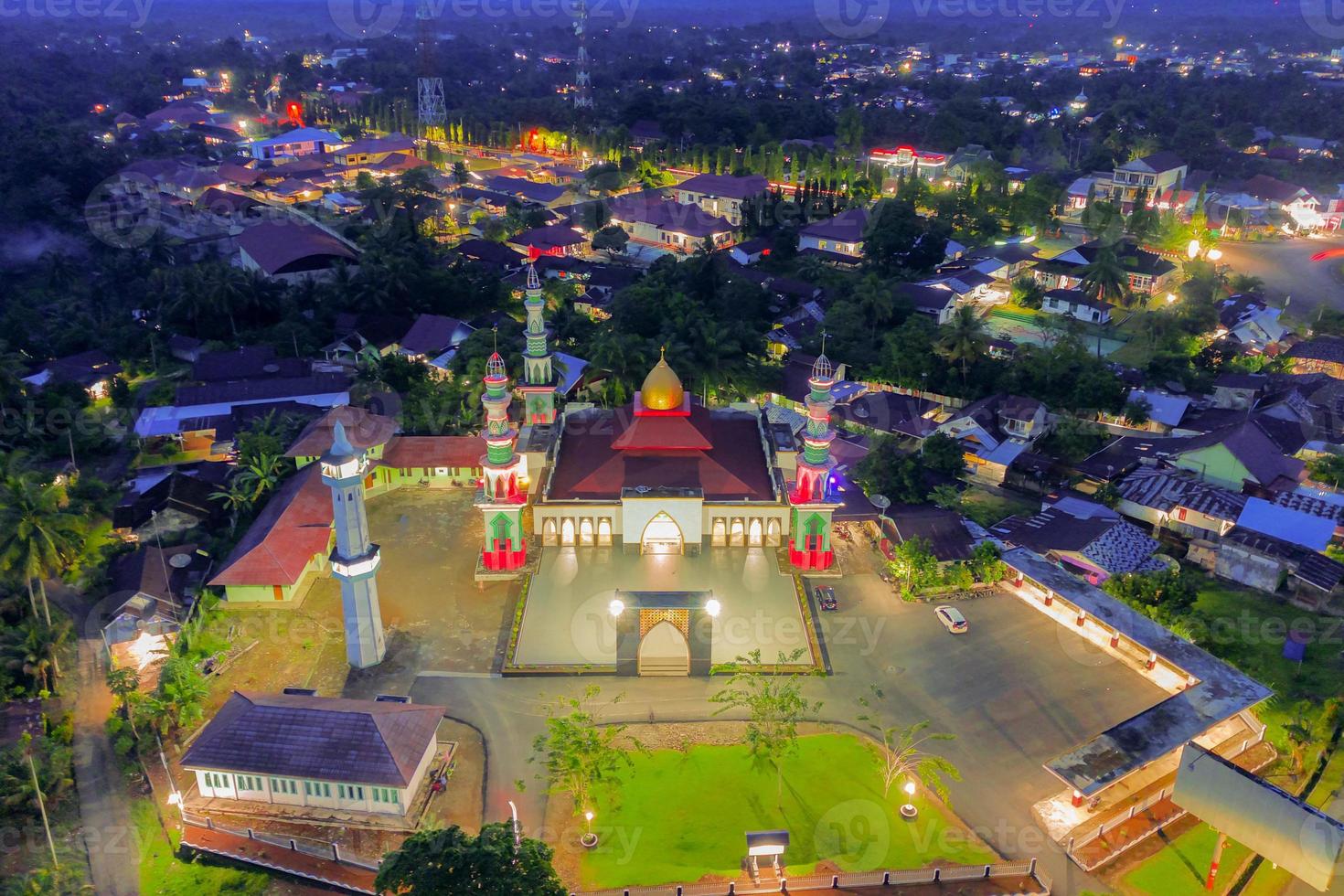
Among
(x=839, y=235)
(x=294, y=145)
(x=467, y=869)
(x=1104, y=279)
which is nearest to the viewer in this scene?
(x=467, y=869)

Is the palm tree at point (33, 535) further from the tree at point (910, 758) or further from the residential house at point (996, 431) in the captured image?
the residential house at point (996, 431)

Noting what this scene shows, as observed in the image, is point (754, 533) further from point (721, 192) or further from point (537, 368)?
point (721, 192)

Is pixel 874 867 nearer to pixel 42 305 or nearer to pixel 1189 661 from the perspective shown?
pixel 1189 661

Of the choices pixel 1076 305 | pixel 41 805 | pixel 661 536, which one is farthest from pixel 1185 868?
pixel 1076 305

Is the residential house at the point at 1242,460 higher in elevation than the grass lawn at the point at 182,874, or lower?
higher

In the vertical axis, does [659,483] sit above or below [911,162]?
below

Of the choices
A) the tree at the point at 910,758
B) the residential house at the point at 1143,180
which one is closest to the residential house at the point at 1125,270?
the residential house at the point at 1143,180
